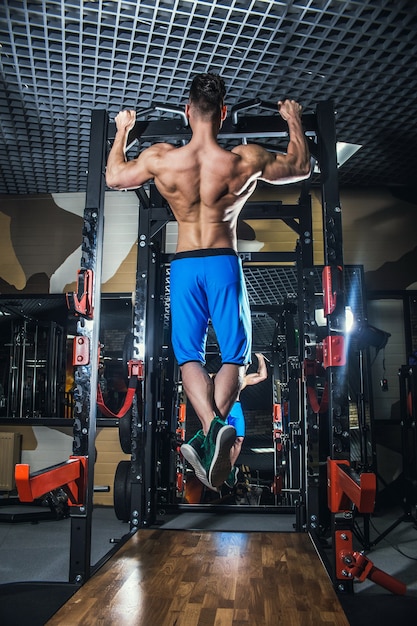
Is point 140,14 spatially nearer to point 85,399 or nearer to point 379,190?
point 85,399

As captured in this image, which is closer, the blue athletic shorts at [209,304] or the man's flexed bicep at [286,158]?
the blue athletic shorts at [209,304]

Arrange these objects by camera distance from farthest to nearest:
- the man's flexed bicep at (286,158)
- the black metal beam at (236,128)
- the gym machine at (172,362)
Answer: the black metal beam at (236,128) → the gym machine at (172,362) → the man's flexed bicep at (286,158)

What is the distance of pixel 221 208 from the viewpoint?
2.51 meters

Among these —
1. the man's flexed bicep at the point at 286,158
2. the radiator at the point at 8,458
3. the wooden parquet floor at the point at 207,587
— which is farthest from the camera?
the radiator at the point at 8,458

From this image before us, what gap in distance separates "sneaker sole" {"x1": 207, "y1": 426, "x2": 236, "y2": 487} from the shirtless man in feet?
0.40

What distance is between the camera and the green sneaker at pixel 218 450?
2.17 m

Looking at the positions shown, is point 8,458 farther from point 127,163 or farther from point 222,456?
point 222,456

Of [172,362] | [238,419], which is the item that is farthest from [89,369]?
[238,419]

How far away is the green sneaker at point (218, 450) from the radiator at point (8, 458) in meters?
4.29

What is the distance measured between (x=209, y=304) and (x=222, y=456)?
69cm

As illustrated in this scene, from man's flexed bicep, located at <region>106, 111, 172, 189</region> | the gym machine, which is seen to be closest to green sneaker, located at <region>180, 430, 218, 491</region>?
the gym machine

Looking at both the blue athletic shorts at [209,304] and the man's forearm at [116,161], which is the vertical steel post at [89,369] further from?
the blue athletic shorts at [209,304]

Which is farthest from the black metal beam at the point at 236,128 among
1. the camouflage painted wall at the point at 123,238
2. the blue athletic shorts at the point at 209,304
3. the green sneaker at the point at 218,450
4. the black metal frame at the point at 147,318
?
the camouflage painted wall at the point at 123,238

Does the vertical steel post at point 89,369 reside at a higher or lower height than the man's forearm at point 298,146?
lower
